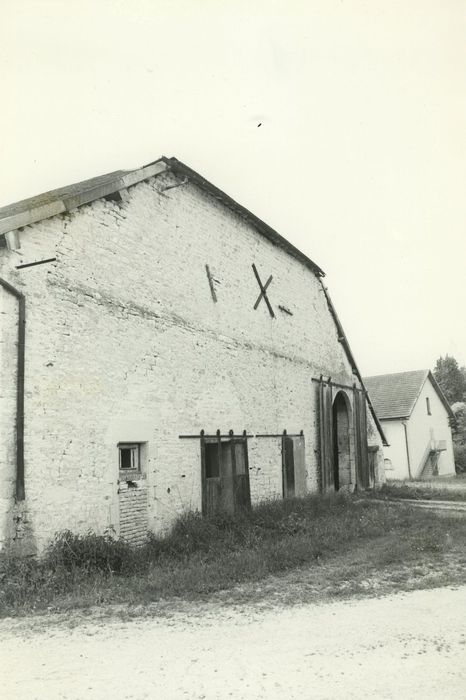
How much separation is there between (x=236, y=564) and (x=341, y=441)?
1118 centimetres

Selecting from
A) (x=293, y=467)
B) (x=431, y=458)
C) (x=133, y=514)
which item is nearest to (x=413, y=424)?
(x=431, y=458)

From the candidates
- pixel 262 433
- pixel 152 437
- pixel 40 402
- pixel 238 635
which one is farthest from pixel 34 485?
pixel 262 433

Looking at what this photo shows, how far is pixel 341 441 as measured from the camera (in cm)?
1795

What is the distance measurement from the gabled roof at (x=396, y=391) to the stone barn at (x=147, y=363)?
13455mm

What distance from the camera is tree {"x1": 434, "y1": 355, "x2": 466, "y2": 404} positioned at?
150 feet

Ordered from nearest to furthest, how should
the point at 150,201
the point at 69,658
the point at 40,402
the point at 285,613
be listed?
the point at 69,658 → the point at 285,613 → the point at 40,402 → the point at 150,201

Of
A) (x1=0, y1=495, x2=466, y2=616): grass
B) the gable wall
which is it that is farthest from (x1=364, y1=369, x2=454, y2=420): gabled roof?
(x1=0, y1=495, x2=466, y2=616): grass

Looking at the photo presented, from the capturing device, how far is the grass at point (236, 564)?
243 inches

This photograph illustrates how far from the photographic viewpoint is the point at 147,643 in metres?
4.65

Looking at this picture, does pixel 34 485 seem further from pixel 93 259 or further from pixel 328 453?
pixel 328 453

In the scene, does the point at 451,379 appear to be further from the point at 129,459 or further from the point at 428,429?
the point at 129,459

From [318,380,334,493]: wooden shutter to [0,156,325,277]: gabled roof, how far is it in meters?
4.07

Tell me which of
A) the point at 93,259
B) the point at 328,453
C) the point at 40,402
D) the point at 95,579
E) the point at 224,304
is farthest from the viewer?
the point at 328,453

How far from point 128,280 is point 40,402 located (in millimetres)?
2813
